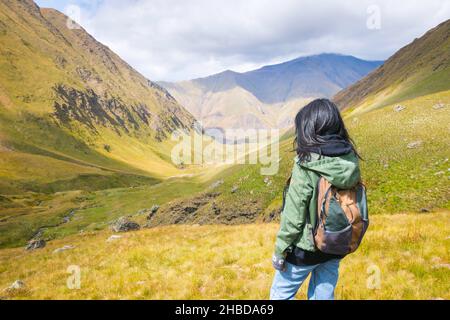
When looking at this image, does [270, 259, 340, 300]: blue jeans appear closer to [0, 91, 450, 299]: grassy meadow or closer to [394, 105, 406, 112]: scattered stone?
[0, 91, 450, 299]: grassy meadow

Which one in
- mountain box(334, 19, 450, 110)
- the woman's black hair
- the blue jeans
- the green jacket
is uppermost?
mountain box(334, 19, 450, 110)

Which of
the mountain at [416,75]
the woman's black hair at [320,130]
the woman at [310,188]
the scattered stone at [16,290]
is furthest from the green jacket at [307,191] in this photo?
the mountain at [416,75]

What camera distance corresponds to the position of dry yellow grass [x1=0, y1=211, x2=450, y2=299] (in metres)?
8.47

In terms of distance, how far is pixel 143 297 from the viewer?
30.5 ft

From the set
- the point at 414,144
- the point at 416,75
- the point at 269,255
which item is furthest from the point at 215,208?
the point at 416,75

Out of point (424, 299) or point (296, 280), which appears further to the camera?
point (424, 299)

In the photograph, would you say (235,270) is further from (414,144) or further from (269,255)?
(414,144)

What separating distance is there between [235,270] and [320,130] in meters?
6.79

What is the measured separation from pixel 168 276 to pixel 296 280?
6139 millimetres

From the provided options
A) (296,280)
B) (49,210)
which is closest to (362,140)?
(296,280)

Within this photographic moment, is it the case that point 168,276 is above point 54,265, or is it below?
above

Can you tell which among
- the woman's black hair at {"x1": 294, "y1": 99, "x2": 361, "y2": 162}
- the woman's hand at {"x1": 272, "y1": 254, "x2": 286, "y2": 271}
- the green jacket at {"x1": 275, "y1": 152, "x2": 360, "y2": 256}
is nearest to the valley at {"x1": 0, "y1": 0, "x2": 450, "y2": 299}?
the woman's hand at {"x1": 272, "y1": 254, "x2": 286, "y2": 271}

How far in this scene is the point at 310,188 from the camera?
5398mm

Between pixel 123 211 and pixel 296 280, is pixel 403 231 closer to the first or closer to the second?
pixel 296 280
